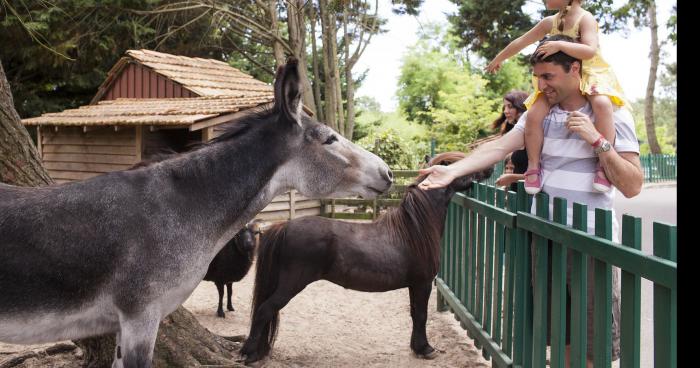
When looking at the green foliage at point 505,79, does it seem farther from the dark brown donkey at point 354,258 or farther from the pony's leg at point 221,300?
the dark brown donkey at point 354,258

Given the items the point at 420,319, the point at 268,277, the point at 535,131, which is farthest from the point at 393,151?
the point at 535,131

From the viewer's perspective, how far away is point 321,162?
3.38 meters

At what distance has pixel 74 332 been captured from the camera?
276 cm

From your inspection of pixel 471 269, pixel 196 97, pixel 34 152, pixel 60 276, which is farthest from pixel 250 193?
pixel 196 97

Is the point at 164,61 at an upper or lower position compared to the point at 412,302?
upper

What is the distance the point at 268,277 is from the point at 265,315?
326 millimetres

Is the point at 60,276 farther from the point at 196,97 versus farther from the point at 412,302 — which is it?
the point at 196,97

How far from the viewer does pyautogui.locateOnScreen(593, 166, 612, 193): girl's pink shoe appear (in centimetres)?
315

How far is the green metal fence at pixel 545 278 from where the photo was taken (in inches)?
93.6

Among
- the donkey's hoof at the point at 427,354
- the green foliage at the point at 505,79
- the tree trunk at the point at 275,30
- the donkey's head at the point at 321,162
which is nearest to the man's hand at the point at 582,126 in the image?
the donkey's head at the point at 321,162

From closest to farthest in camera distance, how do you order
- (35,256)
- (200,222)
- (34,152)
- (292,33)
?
(35,256)
(200,222)
(34,152)
(292,33)

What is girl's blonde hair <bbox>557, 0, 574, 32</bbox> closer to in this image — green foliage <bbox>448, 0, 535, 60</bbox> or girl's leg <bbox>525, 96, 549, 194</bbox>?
girl's leg <bbox>525, 96, 549, 194</bbox>

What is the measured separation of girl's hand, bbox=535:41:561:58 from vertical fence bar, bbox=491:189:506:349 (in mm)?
1737
